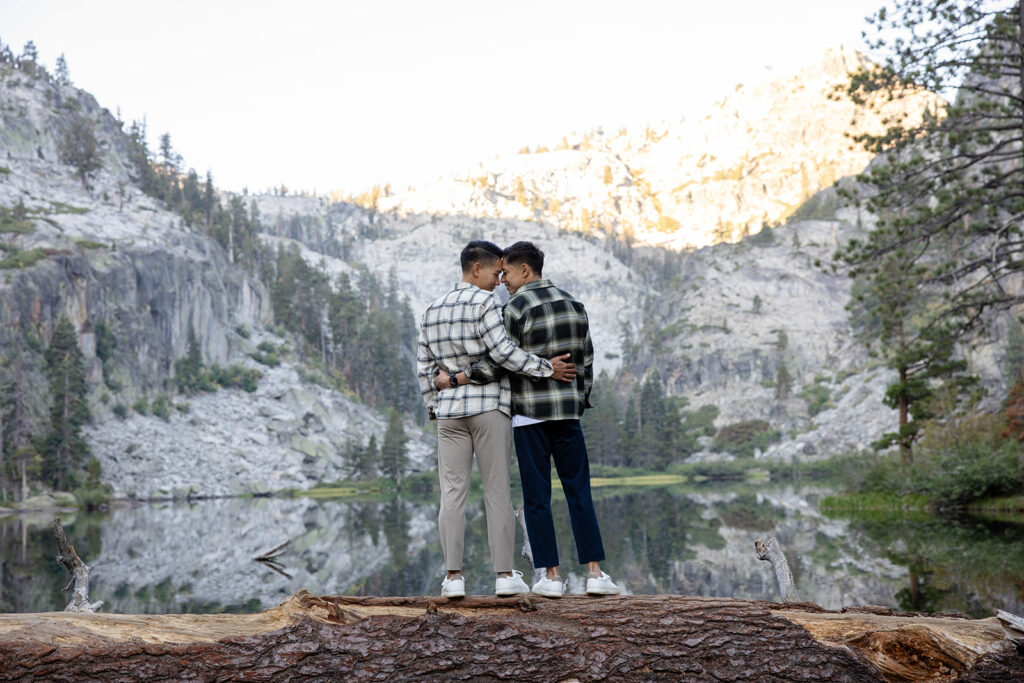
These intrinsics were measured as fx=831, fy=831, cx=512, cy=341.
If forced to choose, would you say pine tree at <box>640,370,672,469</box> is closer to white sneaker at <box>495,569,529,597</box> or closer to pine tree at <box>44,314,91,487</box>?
pine tree at <box>44,314,91,487</box>

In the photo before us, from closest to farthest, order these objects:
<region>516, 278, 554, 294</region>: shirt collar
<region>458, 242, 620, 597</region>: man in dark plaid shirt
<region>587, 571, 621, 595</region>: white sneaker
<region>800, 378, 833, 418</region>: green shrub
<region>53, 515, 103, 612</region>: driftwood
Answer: <region>587, 571, 621, 595</region>: white sneaker
<region>458, 242, 620, 597</region>: man in dark plaid shirt
<region>516, 278, 554, 294</region>: shirt collar
<region>53, 515, 103, 612</region>: driftwood
<region>800, 378, 833, 418</region>: green shrub

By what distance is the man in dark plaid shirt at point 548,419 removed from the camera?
5.79 meters

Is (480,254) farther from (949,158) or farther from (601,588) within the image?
(949,158)

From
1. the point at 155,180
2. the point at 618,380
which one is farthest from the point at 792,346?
the point at 155,180

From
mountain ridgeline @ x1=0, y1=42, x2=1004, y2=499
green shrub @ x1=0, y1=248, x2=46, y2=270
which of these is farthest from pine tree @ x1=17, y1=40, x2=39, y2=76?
green shrub @ x1=0, y1=248, x2=46, y2=270

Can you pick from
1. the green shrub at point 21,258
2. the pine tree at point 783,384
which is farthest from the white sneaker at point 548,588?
the pine tree at point 783,384

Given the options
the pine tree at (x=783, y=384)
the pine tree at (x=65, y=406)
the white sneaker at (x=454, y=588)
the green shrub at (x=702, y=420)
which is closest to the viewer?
the white sneaker at (x=454, y=588)

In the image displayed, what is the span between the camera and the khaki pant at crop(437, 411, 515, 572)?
576 centimetres

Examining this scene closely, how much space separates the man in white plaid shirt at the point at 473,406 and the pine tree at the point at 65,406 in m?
66.2

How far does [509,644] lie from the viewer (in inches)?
191

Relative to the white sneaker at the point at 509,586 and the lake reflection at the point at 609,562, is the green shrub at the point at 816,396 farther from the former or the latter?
the white sneaker at the point at 509,586

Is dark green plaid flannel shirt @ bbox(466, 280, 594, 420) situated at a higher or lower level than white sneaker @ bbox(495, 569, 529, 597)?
higher

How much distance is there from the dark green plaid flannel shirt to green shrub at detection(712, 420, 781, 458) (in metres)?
102

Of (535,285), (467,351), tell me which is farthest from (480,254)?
(467,351)
